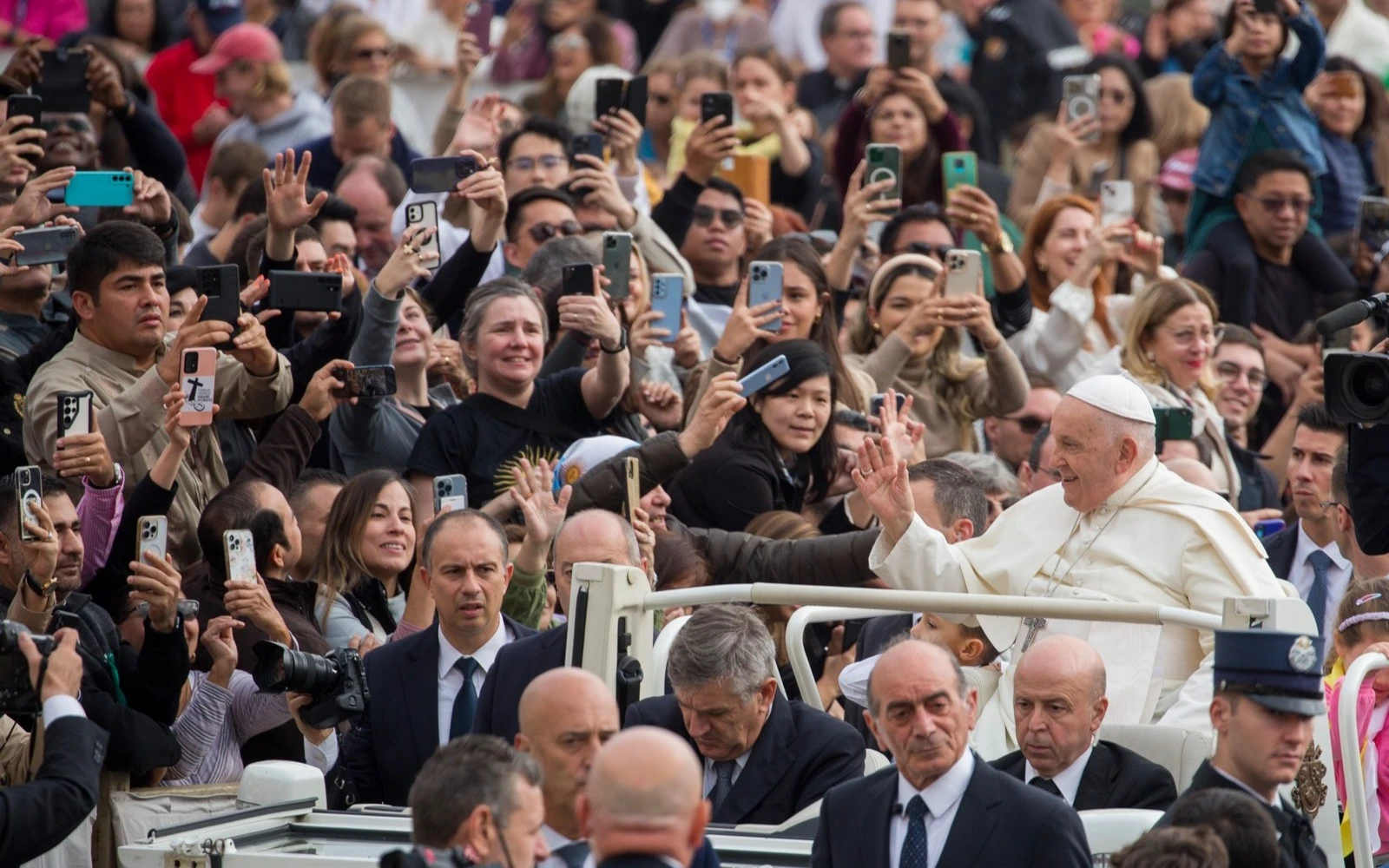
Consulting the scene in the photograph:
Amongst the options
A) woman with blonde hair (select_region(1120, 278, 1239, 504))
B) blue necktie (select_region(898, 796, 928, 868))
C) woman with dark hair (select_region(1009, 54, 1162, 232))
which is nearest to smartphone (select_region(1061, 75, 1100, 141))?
woman with dark hair (select_region(1009, 54, 1162, 232))

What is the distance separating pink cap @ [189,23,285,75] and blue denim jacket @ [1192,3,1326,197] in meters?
4.98

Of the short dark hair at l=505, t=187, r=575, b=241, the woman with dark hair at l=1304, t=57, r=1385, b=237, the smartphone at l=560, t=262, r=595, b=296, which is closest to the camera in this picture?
the smartphone at l=560, t=262, r=595, b=296

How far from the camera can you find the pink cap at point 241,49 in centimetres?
1227

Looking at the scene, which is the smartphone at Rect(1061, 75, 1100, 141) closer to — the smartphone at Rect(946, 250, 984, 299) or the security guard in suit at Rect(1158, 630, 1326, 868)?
the smartphone at Rect(946, 250, 984, 299)

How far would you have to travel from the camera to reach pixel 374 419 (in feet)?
28.7

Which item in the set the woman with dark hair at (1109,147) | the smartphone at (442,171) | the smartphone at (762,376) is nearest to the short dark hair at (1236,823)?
the smartphone at (762,376)

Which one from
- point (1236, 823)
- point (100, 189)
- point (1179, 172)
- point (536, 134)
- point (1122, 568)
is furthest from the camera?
point (1179, 172)

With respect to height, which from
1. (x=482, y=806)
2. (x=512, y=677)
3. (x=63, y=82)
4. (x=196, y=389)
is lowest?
(x=512, y=677)

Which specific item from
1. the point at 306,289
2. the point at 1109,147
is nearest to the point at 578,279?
the point at 306,289

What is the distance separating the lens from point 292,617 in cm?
744

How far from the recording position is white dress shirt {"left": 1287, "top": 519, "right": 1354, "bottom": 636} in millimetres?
8445

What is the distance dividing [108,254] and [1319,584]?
4593mm

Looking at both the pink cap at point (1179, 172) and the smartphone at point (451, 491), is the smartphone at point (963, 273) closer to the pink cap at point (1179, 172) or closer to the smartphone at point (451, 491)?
the smartphone at point (451, 491)

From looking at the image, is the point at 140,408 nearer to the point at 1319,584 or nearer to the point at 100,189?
the point at 100,189
